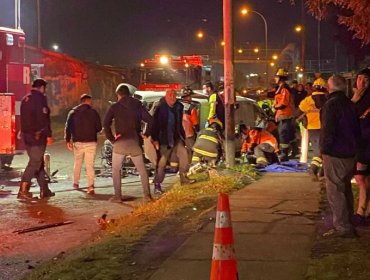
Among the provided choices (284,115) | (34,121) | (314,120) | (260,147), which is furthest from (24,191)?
(284,115)

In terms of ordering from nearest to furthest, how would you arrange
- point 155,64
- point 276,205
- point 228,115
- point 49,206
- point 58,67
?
point 276,205, point 49,206, point 228,115, point 155,64, point 58,67

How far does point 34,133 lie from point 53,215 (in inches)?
73.9

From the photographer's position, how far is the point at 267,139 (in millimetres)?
14008

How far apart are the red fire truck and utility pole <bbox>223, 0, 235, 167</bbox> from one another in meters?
4.10

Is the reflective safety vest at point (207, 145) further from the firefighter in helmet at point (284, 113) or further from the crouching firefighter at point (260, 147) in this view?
the firefighter in helmet at point (284, 113)

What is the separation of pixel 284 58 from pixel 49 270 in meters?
69.8

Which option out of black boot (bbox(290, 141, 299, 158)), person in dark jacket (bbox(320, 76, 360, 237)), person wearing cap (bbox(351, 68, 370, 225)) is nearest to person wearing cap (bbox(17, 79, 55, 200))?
person wearing cap (bbox(351, 68, 370, 225))

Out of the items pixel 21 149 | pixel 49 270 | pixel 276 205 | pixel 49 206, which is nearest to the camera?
pixel 49 270

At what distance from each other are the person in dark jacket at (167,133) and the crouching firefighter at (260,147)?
2.71 meters

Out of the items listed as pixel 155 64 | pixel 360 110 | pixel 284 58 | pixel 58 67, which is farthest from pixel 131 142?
pixel 284 58

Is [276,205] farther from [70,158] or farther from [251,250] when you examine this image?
[70,158]

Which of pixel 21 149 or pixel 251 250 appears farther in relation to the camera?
pixel 21 149

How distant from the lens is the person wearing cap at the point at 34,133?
11.0m

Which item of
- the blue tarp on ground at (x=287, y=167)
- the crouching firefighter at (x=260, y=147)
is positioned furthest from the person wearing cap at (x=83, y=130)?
the crouching firefighter at (x=260, y=147)
